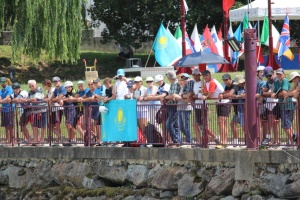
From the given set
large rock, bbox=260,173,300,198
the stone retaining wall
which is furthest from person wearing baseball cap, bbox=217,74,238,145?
large rock, bbox=260,173,300,198

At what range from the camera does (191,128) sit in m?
20.7

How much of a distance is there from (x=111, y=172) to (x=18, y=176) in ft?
10.1

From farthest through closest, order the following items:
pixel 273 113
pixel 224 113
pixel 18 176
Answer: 1. pixel 18 176
2. pixel 224 113
3. pixel 273 113

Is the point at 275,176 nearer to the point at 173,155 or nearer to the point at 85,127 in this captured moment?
the point at 173,155

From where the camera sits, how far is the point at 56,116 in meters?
23.6

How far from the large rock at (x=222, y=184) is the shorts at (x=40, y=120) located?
546cm

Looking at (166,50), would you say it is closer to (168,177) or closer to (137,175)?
(137,175)

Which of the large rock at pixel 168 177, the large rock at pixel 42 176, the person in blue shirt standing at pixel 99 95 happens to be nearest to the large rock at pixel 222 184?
the large rock at pixel 168 177

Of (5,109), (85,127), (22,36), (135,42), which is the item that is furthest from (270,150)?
(135,42)

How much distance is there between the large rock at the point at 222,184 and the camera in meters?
19.3

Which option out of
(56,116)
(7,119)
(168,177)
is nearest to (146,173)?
(168,177)

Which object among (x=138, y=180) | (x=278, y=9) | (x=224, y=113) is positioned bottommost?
(x=138, y=180)

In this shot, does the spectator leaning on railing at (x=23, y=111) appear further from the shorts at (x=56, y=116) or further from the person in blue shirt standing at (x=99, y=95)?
the person in blue shirt standing at (x=99, y=95)

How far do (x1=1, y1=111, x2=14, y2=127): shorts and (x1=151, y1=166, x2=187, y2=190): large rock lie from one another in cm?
481
